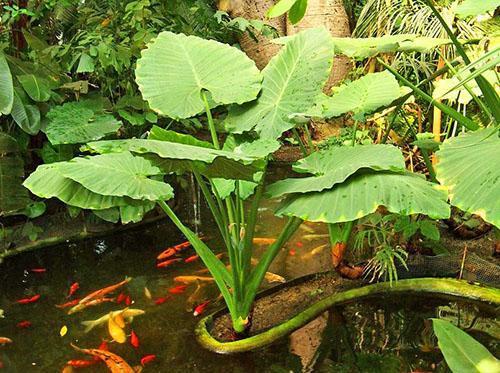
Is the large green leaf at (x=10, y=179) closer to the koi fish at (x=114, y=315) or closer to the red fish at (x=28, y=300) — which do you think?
the red fish at (x=28, y=300)

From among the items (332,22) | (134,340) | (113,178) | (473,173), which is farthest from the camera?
(332,22)

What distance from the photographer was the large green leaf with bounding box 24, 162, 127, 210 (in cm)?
176

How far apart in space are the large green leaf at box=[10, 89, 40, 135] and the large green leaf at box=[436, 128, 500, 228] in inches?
83.7

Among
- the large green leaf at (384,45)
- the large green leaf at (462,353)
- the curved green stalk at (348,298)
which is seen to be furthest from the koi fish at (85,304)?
the large green leaf at (462,353)

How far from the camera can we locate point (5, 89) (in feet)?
8.66

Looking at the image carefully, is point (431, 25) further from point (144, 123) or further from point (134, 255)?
point (134, 255)

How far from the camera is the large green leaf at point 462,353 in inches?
32.8

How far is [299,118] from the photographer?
1903 millimetres

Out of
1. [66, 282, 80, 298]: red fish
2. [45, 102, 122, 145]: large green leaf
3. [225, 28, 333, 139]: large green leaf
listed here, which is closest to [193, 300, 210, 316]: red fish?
[66, 282, 80, 298]: red fish

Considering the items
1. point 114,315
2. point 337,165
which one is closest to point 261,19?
point 337,165

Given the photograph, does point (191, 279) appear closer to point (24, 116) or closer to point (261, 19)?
point (24, 116)

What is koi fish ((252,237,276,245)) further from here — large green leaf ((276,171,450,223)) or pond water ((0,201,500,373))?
large green leaf ((276,171,450,223))

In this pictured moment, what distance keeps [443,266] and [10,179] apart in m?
2.22

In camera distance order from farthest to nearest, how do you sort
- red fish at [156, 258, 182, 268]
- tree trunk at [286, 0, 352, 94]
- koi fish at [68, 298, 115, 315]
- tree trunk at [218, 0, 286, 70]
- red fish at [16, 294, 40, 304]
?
tree trunk at [218, 0, 286, 70] < tree trunk at [286, 0, 352, 94] < red fish at [156, 258, 182, 268] < red fish at [16, 294, 40, 304] < koi fish at [68, 298, 115, 315]
